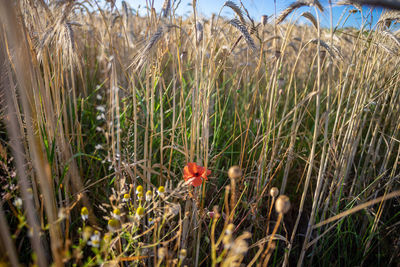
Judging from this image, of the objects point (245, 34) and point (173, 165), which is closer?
point (245, 34)

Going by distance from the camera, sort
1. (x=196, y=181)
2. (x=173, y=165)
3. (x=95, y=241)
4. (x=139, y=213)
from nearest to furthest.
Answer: (x=95, y=241) → (x=139, y=213) → (x=196, y=181) → (x=173, y=165)

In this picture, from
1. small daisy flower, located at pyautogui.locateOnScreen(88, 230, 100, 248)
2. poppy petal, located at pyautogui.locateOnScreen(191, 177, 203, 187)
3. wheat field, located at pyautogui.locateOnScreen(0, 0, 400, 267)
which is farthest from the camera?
poppy petal, located at pyautogui.locateOnScreen(191, 177, 203, 187)

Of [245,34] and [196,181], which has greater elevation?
[245,34]

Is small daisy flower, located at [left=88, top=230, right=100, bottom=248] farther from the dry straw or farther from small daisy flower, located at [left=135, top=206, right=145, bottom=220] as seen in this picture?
the dry straw

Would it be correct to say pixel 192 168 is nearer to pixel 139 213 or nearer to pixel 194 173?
pixel 194 173

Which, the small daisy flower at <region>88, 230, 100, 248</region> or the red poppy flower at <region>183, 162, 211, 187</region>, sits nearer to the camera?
the small daisy flower at <region>88, 230, 100, 248</region>

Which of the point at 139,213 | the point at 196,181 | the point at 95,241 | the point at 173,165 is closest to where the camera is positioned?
the point at 95,241

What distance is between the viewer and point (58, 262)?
591mm

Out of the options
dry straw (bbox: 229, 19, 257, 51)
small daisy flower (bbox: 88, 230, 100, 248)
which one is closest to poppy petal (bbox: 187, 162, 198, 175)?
small daisy flower (bbox: 88, 230, 100, 248)

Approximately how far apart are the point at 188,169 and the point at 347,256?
108 cm

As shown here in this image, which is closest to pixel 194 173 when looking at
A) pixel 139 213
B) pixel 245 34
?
pixel 139 213

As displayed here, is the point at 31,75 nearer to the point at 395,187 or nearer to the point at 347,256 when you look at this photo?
the point at 347,256

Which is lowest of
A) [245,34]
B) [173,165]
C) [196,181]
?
[173,165]

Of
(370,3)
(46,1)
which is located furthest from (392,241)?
(46,1)
